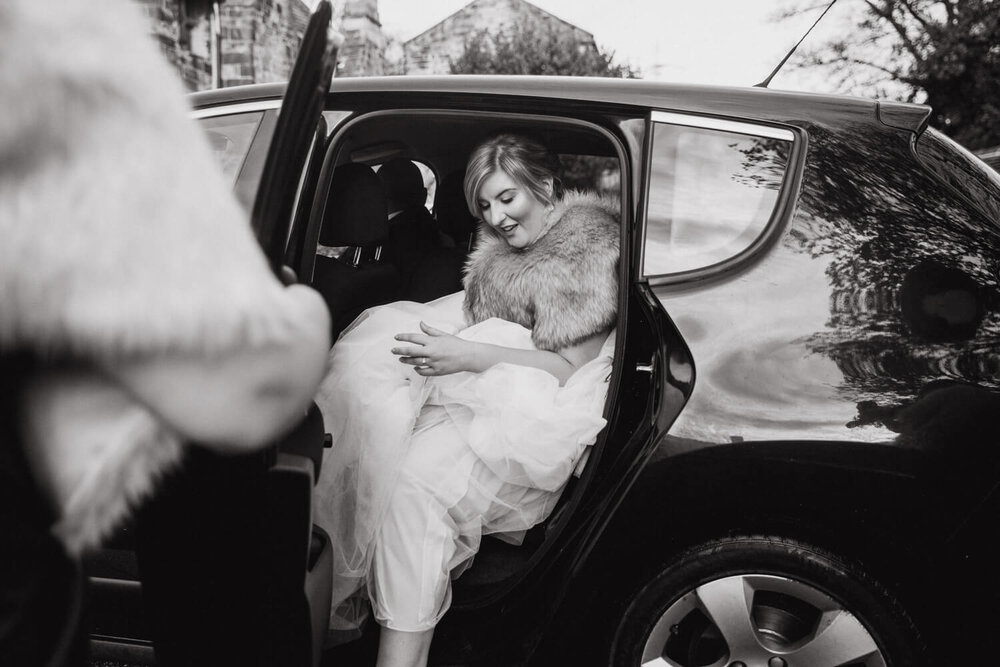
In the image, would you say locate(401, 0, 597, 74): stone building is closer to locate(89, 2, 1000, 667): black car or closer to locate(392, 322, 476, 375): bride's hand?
locate(392, 322, 476, 375): bride's hand

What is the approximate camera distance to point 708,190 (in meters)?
1.57

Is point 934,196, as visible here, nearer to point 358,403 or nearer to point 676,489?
point 676,489

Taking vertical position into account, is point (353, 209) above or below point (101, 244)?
below

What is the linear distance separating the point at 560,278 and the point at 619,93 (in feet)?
1.63

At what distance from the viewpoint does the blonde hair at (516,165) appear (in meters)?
2.16

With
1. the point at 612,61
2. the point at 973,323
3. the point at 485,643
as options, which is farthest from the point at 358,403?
the point at 612,61

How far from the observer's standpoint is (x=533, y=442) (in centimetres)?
167

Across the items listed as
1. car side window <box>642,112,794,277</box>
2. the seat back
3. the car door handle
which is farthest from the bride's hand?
the seat back

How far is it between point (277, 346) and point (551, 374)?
123cm

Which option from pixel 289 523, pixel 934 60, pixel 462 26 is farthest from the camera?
pixel 462 26

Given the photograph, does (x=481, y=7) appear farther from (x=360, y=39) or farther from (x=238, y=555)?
(x=238, y=555)

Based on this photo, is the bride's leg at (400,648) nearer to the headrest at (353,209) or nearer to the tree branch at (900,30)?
the headrest at (353,209)

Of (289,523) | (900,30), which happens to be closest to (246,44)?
(289,523)

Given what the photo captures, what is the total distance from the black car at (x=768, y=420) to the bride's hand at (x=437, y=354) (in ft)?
1.17
